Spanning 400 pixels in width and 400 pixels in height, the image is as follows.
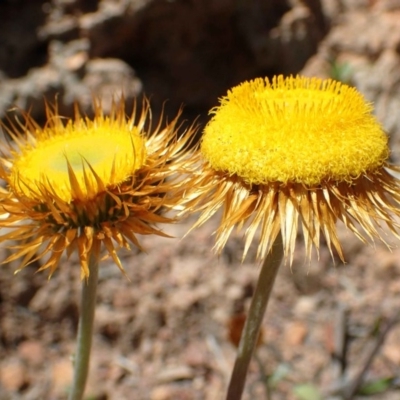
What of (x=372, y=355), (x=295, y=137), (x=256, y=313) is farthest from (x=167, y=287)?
(x=295, y=137)

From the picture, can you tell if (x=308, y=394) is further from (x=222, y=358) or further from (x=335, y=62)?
(x=335, y=62)

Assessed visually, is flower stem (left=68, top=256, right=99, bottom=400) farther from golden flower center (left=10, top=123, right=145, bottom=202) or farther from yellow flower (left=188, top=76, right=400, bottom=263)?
yellow flower (left=188, top=76, right=400, bottom=263)

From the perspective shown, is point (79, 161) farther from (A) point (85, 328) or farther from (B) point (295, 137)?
(B) point (295, 137)

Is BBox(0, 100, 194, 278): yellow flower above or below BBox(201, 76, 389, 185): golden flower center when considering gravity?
below

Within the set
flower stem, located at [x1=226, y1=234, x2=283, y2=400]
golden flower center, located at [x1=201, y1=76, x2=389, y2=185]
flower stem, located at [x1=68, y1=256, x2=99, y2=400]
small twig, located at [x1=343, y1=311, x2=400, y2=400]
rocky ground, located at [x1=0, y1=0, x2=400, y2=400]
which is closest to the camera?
golden flower center, located at [x1=201, y1=76, x2=389, y2=185]

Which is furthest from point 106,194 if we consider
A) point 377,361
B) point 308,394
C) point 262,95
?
point 377,361

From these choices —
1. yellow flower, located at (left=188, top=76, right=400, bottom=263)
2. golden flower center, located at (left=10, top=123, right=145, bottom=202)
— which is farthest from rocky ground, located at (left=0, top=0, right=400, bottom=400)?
yellow flower, located at (left=188, top=76, right=400, bottom=263)

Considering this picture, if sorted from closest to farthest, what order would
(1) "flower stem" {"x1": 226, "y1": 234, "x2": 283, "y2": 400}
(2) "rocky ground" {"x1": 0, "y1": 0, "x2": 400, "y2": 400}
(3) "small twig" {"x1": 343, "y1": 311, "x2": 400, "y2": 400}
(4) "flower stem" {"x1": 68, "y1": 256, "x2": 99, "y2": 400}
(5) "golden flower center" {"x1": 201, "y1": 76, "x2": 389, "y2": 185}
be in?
(5) "golden flower center" {"x1": 201, "y1": 76, "x2": 389, "y2": 185} → (1) "flower stem" {"x1": 226, "y1": 234, "x2": 283, "y2": 400} → (4) "flower stem" {"x1": 68, "y1": 256, "x2": 99, "y2": 400} → (3) "small twig" {"x1": 343, "y1": 311, "x2": 400, "y2": 400} → (2) "rocky ground" {"x1": 0, "y1": 0, "x2": 400, "y2": 400}
